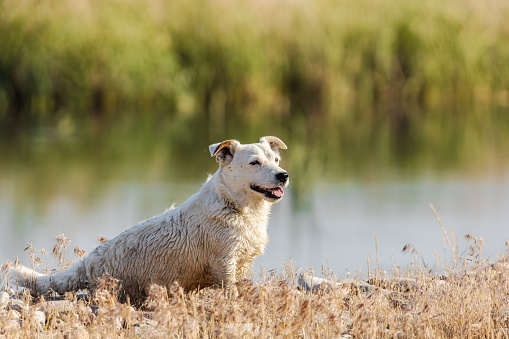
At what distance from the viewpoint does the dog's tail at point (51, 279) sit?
8516 millimetres

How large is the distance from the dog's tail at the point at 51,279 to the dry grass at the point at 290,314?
0.15 metres

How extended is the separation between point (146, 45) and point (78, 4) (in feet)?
7.58

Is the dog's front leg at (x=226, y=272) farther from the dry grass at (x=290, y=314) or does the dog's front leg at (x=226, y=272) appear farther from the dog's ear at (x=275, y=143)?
the dog's ear at (x=275, y=143)

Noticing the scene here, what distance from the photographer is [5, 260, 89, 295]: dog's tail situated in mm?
8516

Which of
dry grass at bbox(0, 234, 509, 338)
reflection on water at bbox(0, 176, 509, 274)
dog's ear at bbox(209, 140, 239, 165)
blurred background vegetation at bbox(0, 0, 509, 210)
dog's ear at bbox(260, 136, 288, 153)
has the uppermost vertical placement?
blurred background vegetation at bbox(0, 0, 509, 210)

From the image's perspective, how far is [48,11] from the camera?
94.4 ft

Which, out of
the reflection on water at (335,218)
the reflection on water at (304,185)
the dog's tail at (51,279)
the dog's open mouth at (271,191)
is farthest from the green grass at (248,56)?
the dog's open mouth at (271,191)

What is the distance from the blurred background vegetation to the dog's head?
13.8 m

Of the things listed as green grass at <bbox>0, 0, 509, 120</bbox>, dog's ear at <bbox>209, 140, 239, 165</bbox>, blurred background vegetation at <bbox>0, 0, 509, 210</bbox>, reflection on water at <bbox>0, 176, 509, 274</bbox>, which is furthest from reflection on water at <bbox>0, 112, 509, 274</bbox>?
dog's ear at <bbox>209, 140, 239, 165</bbox>

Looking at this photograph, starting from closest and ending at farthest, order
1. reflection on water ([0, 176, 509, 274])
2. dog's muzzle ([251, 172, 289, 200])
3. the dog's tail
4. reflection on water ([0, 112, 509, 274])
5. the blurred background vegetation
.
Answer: dog's muzzle ([251, 172, 289, 200]), the dog's tail, reflection on water ([0, 176, 509, 274]), reflection on water ([0, 112, 509, 274]), the blurred background vegetation

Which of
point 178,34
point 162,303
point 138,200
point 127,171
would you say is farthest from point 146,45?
point 162,303

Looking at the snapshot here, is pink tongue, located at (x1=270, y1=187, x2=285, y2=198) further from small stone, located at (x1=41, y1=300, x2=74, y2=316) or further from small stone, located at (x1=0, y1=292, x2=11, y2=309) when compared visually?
small stone, located at (x1=0, y1=292, x2=11, y2=309)

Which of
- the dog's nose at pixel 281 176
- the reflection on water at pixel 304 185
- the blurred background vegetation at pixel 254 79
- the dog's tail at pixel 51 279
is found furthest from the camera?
the blurred background vegetation at pixel 254 79

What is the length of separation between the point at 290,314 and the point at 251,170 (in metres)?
1.30
